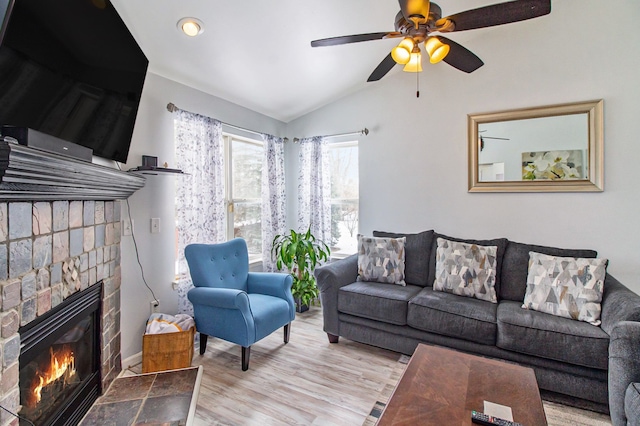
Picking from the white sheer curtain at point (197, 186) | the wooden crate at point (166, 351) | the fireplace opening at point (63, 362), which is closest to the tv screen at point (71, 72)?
the white sheer curtain at point (197, 186)

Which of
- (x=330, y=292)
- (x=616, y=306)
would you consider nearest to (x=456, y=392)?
(x=616, y=306)

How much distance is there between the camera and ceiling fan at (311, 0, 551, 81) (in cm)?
159


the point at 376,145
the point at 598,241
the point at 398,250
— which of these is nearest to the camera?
the point at 598,241

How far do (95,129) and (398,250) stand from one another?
2.61 m

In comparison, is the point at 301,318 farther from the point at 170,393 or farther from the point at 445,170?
the point at 445,170

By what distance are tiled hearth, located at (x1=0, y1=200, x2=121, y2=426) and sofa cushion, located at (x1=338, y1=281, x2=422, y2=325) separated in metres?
1.83

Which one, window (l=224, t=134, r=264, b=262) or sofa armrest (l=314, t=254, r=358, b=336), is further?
window (l=224, t=134, r=264, b=262)

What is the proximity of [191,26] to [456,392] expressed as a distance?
9.14 ft

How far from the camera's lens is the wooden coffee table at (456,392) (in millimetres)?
1349

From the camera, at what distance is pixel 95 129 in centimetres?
186

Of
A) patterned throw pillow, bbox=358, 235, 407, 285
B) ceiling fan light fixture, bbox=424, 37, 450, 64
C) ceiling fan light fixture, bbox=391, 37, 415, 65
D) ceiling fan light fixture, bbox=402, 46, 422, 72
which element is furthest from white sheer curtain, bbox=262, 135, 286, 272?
ceiling fan light fixture, bbox=424, 37, 450, 64

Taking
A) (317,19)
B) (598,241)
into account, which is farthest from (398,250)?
(317,19)

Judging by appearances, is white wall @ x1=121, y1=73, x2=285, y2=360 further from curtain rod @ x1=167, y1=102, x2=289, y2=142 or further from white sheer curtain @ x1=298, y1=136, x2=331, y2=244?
white sheer curtain @ x1=298, y1=136, x2=331, y2=244

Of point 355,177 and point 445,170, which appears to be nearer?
point 445,170
